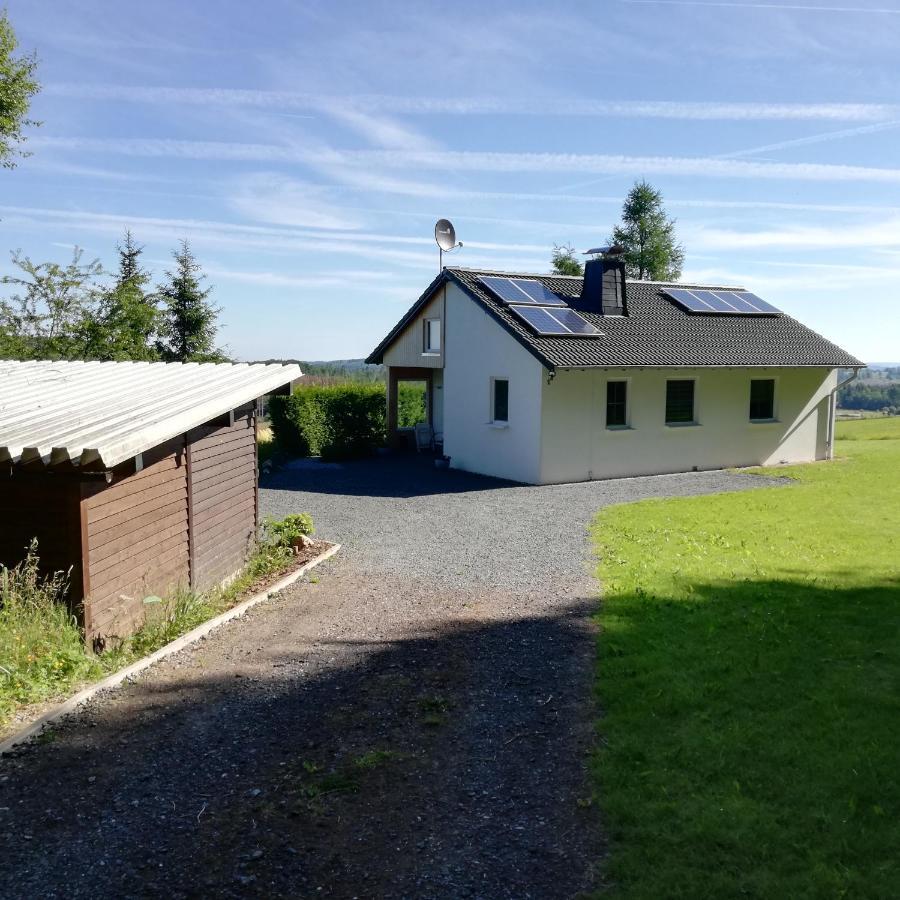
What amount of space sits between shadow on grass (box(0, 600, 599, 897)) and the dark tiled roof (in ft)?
40.5

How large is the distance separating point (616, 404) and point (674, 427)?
1.92m

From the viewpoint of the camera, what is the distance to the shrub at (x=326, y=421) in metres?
24.8

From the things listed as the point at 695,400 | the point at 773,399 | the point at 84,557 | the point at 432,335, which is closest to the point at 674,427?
the point at 695,400

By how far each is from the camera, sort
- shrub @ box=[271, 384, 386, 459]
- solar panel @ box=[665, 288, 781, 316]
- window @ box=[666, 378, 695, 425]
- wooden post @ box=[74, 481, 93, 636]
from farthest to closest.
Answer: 1. shrub @ box=[271, 384, 386, 459]
2. solar panel @ box=[665, 288, 781, 316]
3. window @ box=[666, 378, 695, 425]
4. wooden post @ box=[74, 481, 93, 636]

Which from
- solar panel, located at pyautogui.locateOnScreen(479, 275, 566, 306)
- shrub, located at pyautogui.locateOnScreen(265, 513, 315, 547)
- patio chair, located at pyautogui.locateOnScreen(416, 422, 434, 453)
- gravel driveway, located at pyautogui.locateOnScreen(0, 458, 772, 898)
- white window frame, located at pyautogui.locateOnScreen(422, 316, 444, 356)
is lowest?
gravel driveway, located at pyautogui.locateOnScreen(0, 458, 772, 898)

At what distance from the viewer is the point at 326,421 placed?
25.3m

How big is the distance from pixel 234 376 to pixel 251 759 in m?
6.66

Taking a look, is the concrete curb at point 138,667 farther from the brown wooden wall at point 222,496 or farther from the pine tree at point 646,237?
the pine tree at point 646,237

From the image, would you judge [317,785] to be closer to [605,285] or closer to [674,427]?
[674,427]

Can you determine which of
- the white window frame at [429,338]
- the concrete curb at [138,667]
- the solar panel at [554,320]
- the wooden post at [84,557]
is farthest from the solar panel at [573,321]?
the wooden post at [84,557]

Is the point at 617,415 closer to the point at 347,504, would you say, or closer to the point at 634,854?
the point at 347,504

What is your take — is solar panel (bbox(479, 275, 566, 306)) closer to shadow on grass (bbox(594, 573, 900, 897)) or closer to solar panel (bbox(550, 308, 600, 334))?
solar panel (bbox(550, 308, 600, 334))

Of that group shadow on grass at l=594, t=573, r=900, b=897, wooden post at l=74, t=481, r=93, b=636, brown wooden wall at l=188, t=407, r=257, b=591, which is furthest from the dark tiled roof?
wooden post at l=74, t=481, r=93, b=636

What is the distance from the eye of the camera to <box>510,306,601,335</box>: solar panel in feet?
65.6
